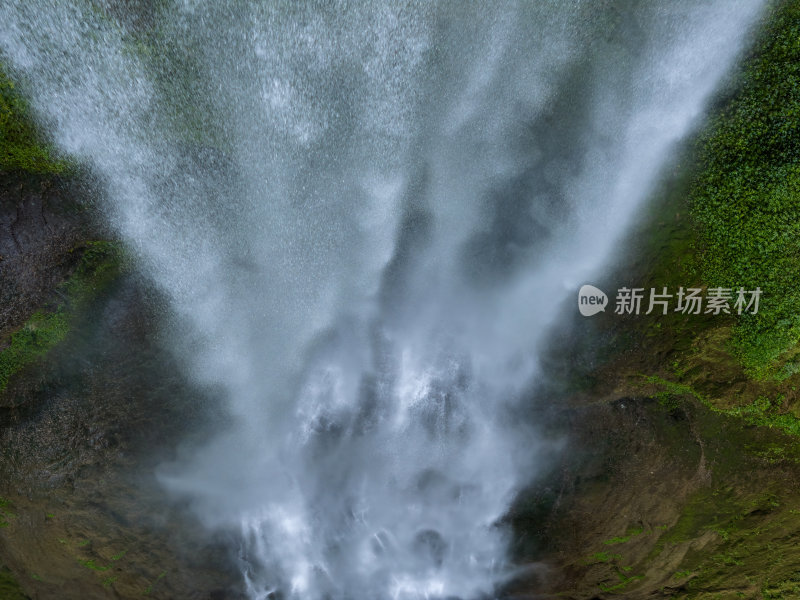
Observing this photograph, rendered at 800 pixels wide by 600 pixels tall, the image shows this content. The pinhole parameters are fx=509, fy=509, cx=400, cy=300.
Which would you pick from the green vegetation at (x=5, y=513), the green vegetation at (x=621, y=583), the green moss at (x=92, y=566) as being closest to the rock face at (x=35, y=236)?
the green vegetation at (x=5, y=513)

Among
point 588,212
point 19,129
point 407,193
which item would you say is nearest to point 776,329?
point 588,212

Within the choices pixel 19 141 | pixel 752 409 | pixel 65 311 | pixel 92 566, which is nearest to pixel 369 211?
pixel 65 311

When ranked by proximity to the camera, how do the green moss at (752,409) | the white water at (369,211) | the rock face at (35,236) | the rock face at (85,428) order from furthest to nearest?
1. the green moss at (752,409)
2. the rock face at (85,428)
3. the rock face at (35,236)
4. the white water at (369,211)

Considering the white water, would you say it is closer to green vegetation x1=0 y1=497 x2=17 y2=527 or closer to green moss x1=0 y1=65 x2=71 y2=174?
green moss x1=0 y1=65 x2=71 y2=174

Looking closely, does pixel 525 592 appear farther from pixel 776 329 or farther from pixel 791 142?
pixel 791 142

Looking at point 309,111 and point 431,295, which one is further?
point 431,295

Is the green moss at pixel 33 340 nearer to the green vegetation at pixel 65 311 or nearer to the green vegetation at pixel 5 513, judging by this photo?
the green vegetation at pixel 65 311

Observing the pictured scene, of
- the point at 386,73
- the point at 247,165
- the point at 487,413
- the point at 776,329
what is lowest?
the point at 487,413
